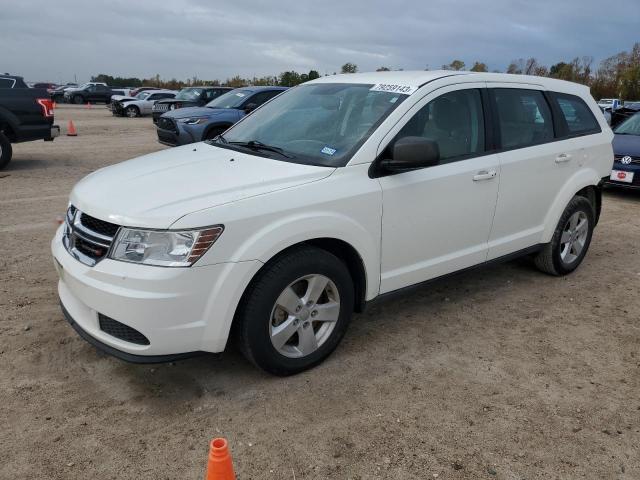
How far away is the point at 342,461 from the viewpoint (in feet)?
8.56

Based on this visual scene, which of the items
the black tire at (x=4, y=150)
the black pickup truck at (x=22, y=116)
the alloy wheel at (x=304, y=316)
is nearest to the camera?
the alloy wheel at (x=304, y=316)

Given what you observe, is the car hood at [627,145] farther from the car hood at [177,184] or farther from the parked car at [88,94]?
the parked car at [88,94]

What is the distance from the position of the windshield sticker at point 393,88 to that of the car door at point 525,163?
0.85m

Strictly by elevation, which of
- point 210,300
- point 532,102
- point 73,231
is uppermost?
point 532,102

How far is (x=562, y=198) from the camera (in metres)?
4.71

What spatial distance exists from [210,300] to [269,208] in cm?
58

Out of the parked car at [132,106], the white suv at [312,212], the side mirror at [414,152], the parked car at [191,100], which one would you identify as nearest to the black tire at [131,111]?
the parked car at [132,106]

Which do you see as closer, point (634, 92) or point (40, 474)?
point (40, 474)

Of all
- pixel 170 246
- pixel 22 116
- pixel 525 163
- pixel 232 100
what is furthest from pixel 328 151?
pixel 232 100

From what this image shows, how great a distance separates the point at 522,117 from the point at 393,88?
131 cm

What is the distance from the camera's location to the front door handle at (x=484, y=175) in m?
3.90

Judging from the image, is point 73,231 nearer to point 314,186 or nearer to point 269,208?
point 269,208

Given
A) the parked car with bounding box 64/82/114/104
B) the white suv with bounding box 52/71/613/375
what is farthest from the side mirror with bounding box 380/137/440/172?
the parked car with bounding box 64/82/114/104

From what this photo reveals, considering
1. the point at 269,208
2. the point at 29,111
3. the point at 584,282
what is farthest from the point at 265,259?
the point at 29,111
